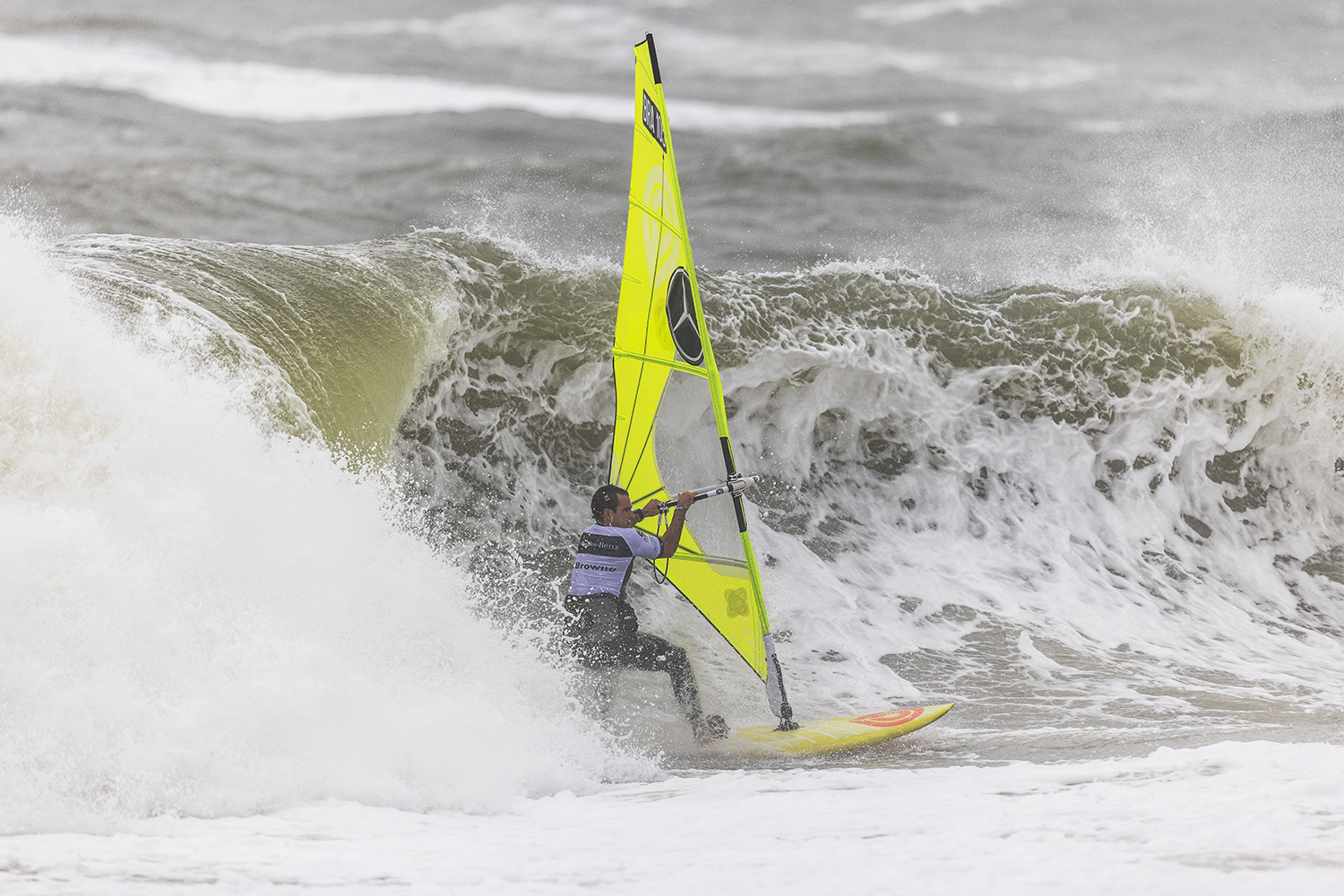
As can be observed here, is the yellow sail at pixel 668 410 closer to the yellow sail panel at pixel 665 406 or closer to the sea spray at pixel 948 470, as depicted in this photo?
the yellow sail panel at pixel 665 406

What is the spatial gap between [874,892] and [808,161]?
16955mm

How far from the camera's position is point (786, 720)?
4121 millimetres

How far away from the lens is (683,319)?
4277mm

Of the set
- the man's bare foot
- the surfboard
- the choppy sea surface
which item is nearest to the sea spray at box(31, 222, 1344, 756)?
the choppy sea surface

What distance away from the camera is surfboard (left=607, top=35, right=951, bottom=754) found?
4.14 m

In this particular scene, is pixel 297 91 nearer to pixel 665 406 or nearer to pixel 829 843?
pixel 665 406

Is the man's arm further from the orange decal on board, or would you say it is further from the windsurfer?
the orange decal on board

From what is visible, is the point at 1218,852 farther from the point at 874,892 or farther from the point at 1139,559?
the point at 1139,559

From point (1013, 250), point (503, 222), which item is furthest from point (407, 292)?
point (503, 222)

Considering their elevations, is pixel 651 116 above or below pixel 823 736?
above

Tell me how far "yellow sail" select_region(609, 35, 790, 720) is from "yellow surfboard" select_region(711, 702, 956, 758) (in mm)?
140

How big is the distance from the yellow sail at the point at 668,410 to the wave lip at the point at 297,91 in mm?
16980

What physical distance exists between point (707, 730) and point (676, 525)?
91cm

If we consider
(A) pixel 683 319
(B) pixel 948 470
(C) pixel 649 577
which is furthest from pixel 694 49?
(A) pixel 683 319
